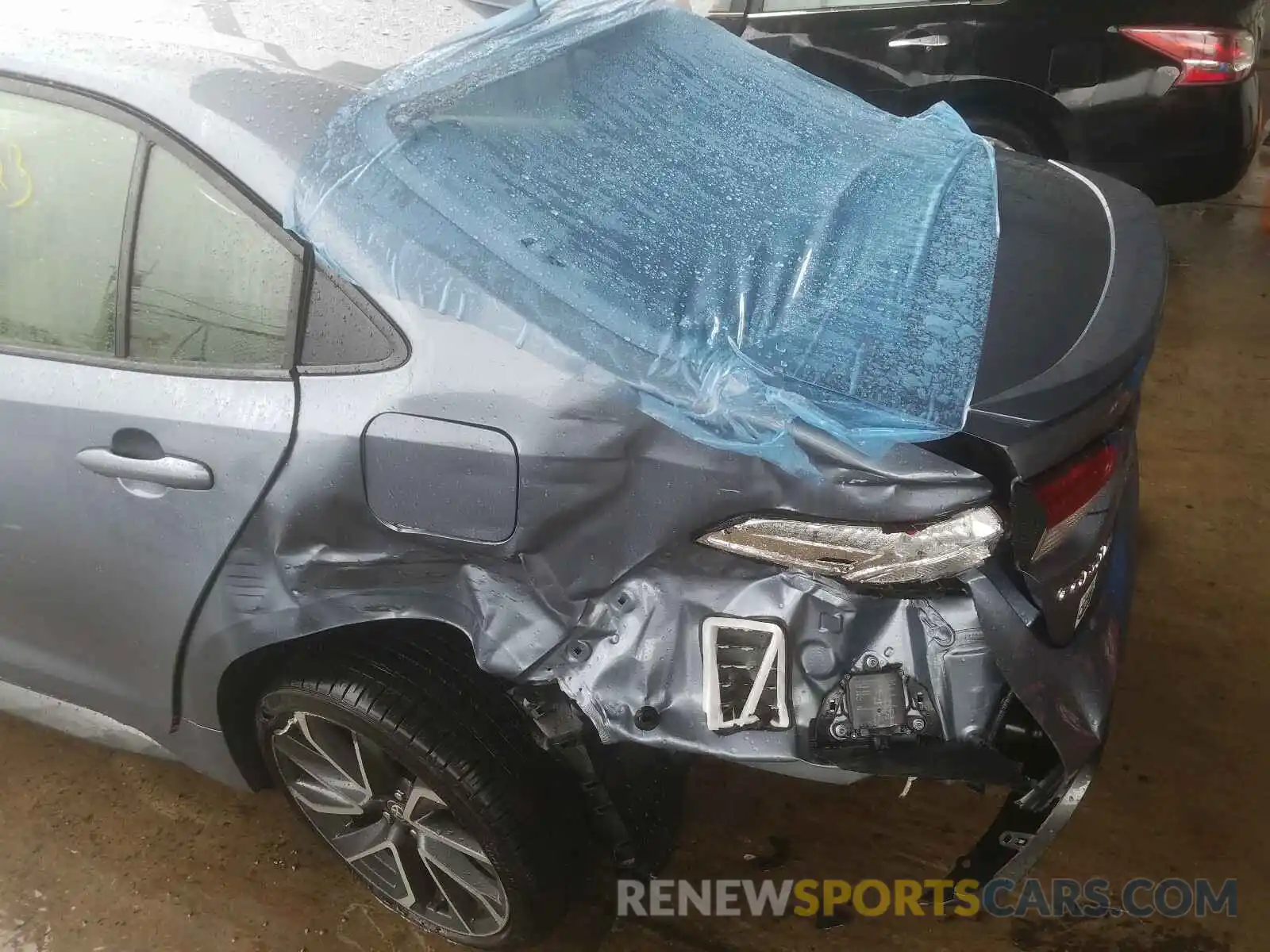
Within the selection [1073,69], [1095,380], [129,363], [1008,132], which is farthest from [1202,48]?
[129,363]

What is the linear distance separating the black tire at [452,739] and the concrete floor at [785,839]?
403 millimetres

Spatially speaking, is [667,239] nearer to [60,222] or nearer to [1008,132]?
[60,222]

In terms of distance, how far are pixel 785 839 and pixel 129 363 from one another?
5.16ft

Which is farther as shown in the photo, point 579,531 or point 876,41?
point 876,41

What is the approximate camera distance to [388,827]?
178cm

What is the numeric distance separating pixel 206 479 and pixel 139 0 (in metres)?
0.84

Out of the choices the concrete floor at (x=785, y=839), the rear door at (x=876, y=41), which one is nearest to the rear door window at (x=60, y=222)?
the concrete floor at (x=785, y=839)

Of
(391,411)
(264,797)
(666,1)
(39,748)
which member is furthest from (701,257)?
(39,748)

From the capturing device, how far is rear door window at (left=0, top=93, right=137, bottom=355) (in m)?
1.50

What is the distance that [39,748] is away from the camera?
2279mm

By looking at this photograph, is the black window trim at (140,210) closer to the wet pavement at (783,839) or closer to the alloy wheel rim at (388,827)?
the alloy wheel rim at (388,827)

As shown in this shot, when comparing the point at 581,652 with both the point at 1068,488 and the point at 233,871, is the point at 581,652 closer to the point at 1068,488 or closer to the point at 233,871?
the point at 1068,488

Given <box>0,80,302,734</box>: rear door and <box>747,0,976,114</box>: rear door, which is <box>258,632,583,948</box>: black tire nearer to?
<box>0,80,302,734</box>: rear door

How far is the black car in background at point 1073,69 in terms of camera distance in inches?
131
